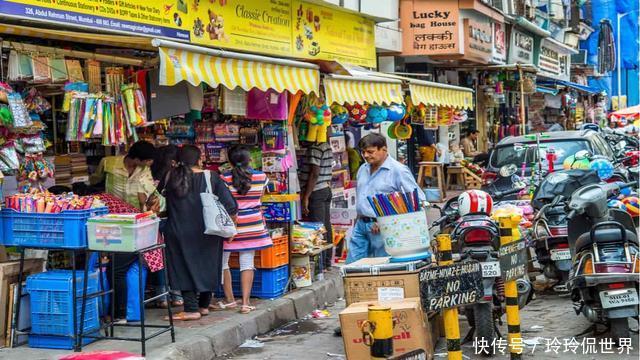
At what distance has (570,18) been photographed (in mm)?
37156

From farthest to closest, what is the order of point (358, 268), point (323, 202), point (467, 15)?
1. point (467, 15)
2. point (323, 202)
3. point (358, 268)

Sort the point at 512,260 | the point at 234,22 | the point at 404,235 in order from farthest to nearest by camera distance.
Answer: the point at 234,22 < the point at 404,235 < the point at 512,260

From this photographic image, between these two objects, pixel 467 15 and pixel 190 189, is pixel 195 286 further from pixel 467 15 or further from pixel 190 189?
pixel 467 15

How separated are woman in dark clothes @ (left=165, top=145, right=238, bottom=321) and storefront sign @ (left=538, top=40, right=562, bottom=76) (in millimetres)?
22853

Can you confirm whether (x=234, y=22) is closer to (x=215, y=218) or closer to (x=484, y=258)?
(x=215, y=218)

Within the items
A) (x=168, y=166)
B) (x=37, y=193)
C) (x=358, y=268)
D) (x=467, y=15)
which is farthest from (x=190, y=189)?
(x=467, y=15)

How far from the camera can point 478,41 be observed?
66.6 feet

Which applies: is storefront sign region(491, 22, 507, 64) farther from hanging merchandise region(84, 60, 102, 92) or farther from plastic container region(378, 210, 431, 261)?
plastic container region(378, 210, 431, 261)

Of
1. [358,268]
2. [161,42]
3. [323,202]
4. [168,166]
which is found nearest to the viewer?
[358,268]

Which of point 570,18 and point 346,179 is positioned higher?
point 570,18

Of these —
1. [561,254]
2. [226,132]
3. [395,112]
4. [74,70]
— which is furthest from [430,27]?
[74,70]

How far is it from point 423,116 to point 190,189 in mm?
7040

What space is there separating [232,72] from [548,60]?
24.5m

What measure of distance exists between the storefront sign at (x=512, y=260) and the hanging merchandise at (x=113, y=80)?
386 centimetres
